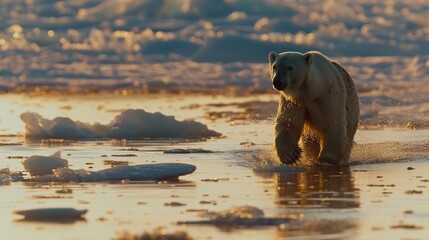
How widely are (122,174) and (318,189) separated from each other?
5.30 ft

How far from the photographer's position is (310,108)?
425 inches

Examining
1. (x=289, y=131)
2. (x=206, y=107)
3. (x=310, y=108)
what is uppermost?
(x=206, y=107)

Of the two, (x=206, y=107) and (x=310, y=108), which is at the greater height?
(x=206, y=107)

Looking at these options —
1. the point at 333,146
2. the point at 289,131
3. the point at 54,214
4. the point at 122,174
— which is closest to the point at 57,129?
the point at 289,131

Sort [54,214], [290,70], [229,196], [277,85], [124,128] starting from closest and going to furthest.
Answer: [54,214]
[229,196]
[277,85]
[290,70]
[124,128]

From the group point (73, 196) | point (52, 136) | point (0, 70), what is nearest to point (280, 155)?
point (73, 196)

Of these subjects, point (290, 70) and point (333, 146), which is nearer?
point (290, 70)

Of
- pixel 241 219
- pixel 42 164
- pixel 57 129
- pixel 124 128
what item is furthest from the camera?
pixel 124 128

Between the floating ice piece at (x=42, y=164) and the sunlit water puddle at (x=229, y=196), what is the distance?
0.56m

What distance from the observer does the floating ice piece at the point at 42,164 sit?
9891 mm

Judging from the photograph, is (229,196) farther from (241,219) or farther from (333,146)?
(333,146)

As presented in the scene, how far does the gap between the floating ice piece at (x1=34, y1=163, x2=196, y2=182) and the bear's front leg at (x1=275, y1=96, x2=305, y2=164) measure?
1.52 metres

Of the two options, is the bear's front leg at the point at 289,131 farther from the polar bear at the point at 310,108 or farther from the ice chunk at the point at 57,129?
the ice chunk at the point at 57,129

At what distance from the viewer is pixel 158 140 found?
1448cm
